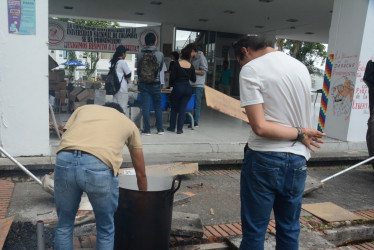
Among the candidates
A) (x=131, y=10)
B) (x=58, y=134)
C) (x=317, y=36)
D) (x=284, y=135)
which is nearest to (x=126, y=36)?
(x=131, y=10)

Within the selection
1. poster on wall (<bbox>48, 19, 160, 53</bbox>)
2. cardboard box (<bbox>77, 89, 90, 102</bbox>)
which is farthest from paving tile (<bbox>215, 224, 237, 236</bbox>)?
poster on wall (<bbox>48, 19, 160, 53</bbox>)

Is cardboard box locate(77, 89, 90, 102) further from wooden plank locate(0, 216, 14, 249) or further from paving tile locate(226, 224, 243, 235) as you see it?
paving tile locate(226, 224, 243, 235)

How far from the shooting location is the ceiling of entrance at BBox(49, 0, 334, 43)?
9.48 meters

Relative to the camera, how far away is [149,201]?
8.34 feet

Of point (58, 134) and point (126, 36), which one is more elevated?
point (126, 36)

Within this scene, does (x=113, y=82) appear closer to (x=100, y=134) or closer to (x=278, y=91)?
(x=100, y=134)

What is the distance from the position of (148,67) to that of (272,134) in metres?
4.32

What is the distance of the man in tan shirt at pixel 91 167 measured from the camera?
2.21m

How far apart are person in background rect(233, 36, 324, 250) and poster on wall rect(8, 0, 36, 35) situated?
136 inches

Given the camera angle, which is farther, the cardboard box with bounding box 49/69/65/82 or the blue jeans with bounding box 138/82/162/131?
the cardboard box with bounding box 49/69/65/82

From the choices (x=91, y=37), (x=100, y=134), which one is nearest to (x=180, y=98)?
(x=100, y=134)

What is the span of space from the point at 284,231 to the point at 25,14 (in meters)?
4.22

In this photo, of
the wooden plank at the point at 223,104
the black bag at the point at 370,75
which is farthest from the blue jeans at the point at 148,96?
the wooden plank at the point at 223,104

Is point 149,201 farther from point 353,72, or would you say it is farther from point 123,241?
point 353,72
